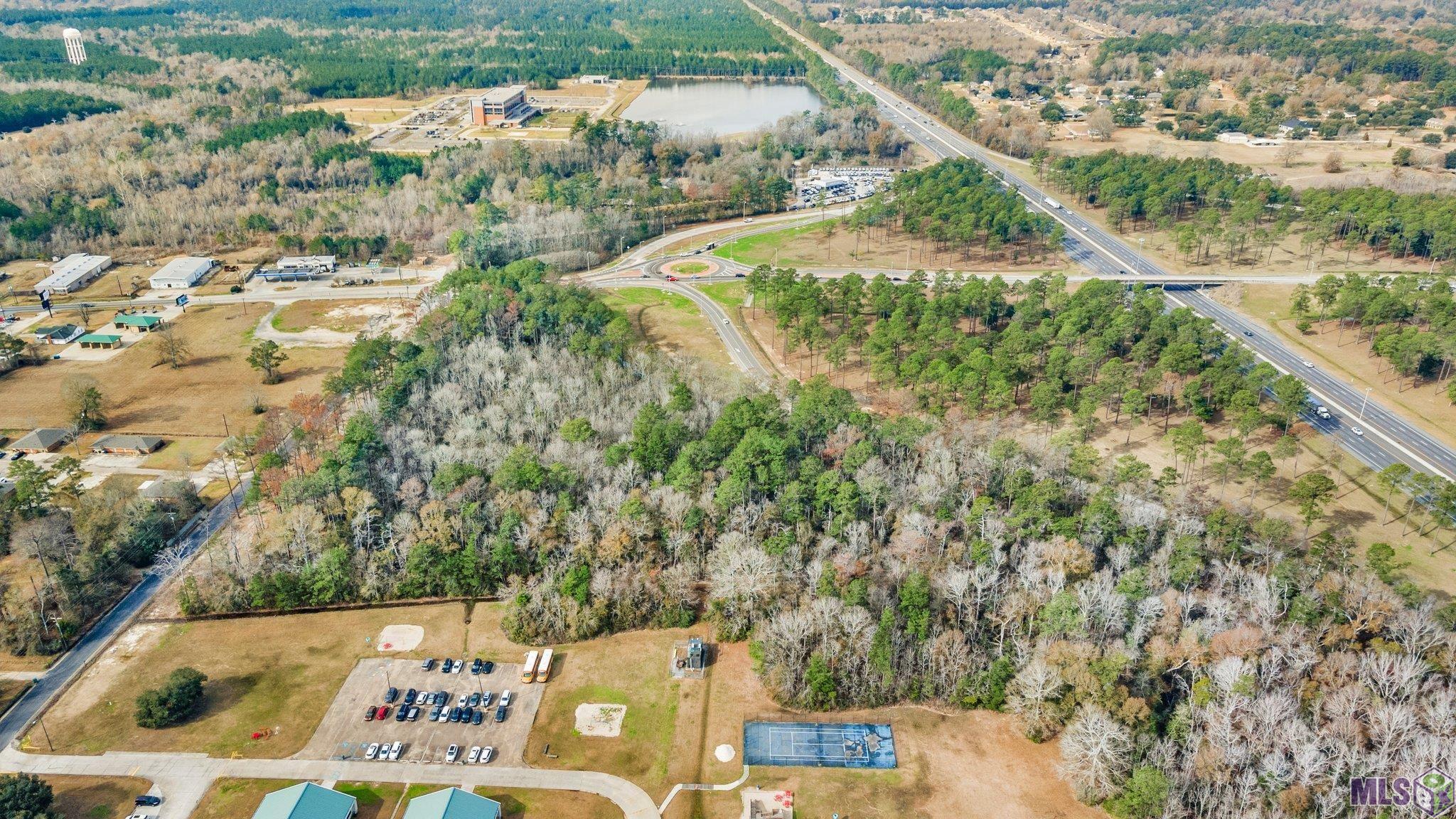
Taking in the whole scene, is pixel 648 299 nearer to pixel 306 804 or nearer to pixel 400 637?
pixel 400 637

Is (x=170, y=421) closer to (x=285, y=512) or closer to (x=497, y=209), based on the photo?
(x=285, y=512)

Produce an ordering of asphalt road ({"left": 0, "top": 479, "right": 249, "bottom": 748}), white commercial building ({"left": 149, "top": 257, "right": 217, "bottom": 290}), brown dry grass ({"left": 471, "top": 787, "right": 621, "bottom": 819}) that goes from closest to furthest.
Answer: brown dry grass ({"left": 471, "top": 787, "right": 621, "bottom": 819}) → asphalt road ({"left": 0, "top": 479, "right": 249, "bottom": 748}) → white commercial building ({"left": 149, "top": 257, "right": 217, "bottom": 290})

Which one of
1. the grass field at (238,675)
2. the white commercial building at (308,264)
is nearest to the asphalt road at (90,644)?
the grass field at (238,675)

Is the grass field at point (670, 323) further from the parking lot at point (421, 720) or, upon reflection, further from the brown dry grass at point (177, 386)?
the parking lot at point (421, 720)

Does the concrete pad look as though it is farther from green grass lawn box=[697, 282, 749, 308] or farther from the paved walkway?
green grass lawn box=[697, 282, 749, 308]

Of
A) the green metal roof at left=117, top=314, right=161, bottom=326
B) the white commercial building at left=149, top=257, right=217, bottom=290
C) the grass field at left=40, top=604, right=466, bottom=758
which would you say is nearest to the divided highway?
the grass field at left=40, top=604, right=466, bottom=758

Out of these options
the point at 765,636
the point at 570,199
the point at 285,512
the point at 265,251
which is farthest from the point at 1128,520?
the point at 265,251

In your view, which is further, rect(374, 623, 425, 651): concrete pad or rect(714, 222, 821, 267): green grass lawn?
rect(714, 222, 821, 267): green grass lawn
